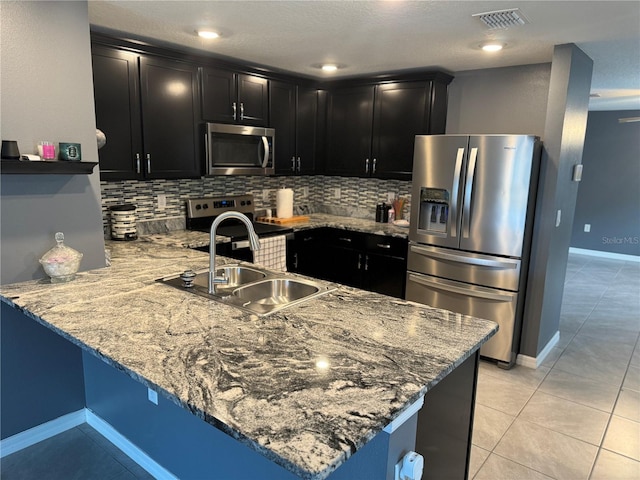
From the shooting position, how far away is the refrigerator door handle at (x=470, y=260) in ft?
10.2

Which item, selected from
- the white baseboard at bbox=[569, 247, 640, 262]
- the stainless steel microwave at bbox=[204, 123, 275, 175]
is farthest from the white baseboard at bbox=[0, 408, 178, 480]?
the white baseboard at bbox=[569, 247, 640, 262]

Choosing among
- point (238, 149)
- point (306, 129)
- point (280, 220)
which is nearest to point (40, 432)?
point (238, 149)

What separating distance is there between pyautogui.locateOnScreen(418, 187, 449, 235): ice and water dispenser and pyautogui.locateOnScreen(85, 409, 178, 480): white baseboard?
7.86ft

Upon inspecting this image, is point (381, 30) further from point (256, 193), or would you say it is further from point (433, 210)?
point (256, 193)

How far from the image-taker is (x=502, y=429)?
8.29 feet

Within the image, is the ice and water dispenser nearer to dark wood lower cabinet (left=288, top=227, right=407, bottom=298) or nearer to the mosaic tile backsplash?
dark wood lower cabinet (left=288, top=227, right=407, bottom=298)

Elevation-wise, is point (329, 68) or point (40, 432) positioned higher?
point (329, 68)

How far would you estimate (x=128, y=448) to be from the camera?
2.22m

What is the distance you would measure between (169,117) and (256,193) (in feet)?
4.41

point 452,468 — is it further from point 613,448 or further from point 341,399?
point 613,448

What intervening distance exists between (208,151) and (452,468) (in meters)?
2.66

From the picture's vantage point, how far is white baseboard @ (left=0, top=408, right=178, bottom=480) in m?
2.11

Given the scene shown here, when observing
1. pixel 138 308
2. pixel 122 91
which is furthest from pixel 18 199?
pixel 122 91

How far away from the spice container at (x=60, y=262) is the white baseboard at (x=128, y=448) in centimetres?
84
